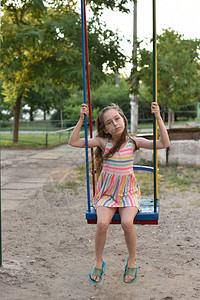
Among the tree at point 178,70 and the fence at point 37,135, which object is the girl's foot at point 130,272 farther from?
the fence at point 37,135

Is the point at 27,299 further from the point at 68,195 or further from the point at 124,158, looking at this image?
the point at 68,195

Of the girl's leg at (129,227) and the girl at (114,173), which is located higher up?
the girl at (114,173)

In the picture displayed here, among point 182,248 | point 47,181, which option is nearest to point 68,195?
point 47,181

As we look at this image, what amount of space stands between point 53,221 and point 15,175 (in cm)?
343

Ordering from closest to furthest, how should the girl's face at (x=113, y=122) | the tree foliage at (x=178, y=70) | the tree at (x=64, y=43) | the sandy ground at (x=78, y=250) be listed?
1. the girl's face at (x=113, y=122)
2. the sandy ground at (x=78, y=250)
3. the tree at (x=64, y=43)
4. the tree foliage at (x=178, y=70)

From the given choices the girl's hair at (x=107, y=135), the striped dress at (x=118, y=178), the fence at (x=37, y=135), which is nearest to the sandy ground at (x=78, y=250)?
the striped dress at (x=118, y=178)

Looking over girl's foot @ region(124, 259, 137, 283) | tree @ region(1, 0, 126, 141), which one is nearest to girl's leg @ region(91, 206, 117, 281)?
girl's foot @ region(124, 259, 137, 283)

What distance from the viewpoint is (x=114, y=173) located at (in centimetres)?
292

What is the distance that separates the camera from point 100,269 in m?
2.86

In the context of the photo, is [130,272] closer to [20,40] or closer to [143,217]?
[143,217]

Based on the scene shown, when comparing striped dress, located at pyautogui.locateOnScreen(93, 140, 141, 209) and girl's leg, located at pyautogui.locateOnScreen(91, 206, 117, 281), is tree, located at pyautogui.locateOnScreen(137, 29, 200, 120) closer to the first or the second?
striped dress, located at pyautogui.locateOnScreen(93, 140, 141, 209)

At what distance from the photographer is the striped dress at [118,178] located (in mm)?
2893

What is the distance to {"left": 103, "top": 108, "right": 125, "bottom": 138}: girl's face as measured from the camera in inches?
112

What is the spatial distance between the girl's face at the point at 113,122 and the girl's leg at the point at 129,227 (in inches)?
22.0
